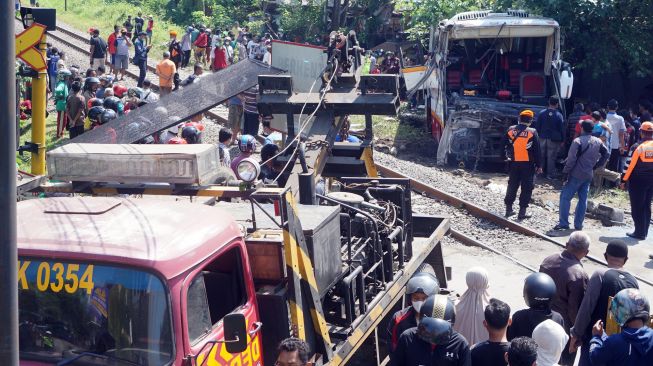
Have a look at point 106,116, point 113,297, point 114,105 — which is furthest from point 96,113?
point 113,297

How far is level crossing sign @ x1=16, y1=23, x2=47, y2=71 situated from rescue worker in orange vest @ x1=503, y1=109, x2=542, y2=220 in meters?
7.36

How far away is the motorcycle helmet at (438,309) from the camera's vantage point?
5.90 metres

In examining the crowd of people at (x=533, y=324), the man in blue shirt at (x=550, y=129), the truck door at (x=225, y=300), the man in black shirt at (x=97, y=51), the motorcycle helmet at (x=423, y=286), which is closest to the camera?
the truck door at (x=225, y=300)

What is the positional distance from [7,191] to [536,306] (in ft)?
13.9

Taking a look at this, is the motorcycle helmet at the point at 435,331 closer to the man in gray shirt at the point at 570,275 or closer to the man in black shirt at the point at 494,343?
the man in black shirt at the point at 494,343

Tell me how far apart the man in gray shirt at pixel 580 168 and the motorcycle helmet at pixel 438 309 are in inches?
293

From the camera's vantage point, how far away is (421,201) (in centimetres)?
1420

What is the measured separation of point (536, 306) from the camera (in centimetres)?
634

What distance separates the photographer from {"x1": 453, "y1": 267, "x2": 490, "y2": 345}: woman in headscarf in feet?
21.3

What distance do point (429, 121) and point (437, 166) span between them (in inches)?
116

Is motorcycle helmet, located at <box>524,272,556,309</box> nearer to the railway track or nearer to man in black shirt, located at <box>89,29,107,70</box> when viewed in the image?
the railway track

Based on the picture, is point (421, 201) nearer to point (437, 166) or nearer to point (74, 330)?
point (437, 166)

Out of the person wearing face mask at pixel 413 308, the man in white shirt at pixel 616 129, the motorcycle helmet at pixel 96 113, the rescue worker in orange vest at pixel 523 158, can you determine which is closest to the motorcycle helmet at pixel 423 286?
the person wearing face mask at pixel 413 308

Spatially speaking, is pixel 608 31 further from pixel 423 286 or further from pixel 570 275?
pixel 423 286
